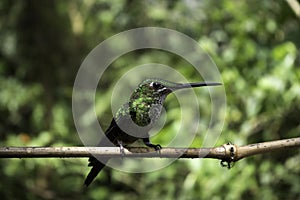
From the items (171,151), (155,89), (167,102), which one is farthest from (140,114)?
(167,102)

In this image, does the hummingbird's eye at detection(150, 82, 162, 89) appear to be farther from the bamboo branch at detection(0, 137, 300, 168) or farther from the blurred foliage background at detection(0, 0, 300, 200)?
the blurred foliage background at detection(0, 0, 300, 200)

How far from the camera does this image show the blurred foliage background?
14.3 feet

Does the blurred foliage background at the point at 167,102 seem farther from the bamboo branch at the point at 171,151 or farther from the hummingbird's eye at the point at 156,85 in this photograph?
the bamboo branch at the point at 171,151

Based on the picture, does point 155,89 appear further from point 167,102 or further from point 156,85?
point 167,102

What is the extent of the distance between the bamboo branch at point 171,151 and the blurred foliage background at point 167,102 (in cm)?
172

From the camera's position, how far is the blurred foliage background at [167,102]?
437 cm

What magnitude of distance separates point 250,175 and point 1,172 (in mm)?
2293

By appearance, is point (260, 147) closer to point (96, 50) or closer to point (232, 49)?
point (232, 49)

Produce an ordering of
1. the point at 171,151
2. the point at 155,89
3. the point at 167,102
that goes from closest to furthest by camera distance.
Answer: the point at 171,151
the point at 155,89
the point at 167,102

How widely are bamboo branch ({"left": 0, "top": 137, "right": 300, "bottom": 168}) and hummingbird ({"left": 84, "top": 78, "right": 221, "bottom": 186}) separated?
21.6 inches

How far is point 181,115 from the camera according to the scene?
4.43 m

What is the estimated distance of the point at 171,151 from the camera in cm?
248

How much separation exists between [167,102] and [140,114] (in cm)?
199

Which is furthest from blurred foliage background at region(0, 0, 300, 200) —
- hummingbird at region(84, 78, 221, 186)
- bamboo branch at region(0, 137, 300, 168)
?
bamboo branch at region(0, 137, 300, 168)
